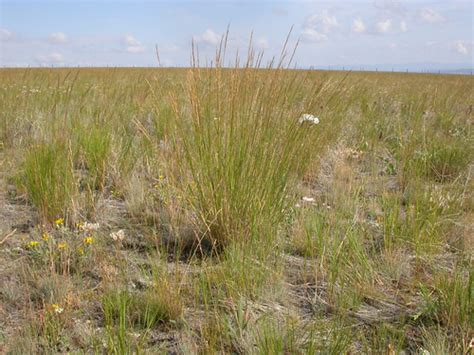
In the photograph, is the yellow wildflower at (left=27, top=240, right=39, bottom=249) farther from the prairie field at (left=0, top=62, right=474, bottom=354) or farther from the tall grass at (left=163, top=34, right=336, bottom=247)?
the tall grass at (left=163, top=34, right=336, bottom=247)

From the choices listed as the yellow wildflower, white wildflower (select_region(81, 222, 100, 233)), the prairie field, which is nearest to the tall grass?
the prairie field

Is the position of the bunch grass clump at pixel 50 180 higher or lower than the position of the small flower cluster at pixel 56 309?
higher

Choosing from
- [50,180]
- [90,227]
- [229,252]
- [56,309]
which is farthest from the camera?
[50,180]

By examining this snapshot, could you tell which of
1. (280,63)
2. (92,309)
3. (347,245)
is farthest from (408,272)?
(92,309)

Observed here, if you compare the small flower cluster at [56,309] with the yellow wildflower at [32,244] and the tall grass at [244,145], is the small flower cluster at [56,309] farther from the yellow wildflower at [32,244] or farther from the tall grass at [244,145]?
the tall grass at [244,145]

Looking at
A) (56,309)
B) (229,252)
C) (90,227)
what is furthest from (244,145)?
(56,309)

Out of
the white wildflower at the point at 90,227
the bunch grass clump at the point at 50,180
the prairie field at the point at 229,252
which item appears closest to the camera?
the prairie field at the point at 229,252

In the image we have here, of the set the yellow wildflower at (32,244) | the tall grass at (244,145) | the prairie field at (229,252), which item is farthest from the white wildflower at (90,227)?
the tall grass at (244,145)

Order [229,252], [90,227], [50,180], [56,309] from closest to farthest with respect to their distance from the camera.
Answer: [56,309] → [229,252] → [90,227] → [50,180]

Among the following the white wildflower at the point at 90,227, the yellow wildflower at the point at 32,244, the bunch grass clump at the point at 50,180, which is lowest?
the yellow wildflower at the point at 32,244

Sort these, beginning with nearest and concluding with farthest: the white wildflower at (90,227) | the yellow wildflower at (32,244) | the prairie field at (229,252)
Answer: the prairie field at (229,252)
the yellow wildflower at (32,244)
the white wildflower at (90,227)

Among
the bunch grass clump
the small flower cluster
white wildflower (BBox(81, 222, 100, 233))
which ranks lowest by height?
A: the small flower cluster

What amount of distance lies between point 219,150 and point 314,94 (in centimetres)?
54

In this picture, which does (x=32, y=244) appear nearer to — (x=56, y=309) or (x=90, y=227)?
(x=90, y=227)
